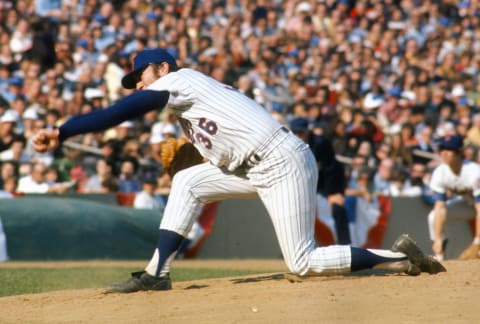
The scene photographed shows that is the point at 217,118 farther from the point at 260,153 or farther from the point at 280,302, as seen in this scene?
the point at 280,302

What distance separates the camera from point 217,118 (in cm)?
634

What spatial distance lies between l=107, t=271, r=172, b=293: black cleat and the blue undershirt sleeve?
1337 millimetres

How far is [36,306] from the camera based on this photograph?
21.5 ft

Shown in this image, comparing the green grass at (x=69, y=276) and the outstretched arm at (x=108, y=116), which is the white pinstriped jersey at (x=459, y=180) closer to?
the green grass at (x=69, y=276)

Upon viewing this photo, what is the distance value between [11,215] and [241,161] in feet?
19.0

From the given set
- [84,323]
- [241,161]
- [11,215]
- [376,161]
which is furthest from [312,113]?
[84,323]

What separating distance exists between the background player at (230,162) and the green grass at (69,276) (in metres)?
2.08

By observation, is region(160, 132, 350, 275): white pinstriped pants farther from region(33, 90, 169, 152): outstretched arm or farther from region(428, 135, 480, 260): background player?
region(428, 135, 480, 260): background player

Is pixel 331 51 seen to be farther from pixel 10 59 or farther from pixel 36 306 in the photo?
pixel 36 306

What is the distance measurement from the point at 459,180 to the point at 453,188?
5.1 inches

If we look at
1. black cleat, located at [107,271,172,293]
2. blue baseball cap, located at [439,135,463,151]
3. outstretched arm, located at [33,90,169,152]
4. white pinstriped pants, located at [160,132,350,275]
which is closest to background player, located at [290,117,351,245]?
blue baseball cap, located at [439,135,463,151]

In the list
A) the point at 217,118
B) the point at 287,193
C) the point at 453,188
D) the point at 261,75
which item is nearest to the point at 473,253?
the point at 453,188

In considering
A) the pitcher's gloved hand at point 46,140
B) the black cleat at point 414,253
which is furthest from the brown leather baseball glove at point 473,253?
the pitcher's gloved hand at point 46,140

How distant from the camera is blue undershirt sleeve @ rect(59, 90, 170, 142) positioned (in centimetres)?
596
